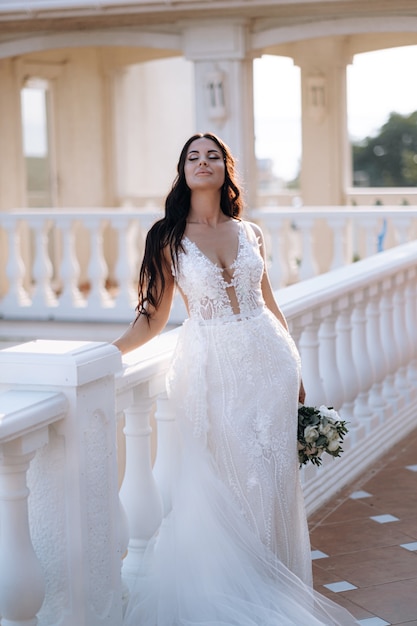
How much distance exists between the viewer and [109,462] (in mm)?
2781

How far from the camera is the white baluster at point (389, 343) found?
5852 mm

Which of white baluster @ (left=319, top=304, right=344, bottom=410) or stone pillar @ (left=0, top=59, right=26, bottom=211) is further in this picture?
stone pillar @ (left=0, top=59, right=26, bottom=211)

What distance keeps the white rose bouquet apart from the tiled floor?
60cm

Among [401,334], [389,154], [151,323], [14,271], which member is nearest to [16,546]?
[151,323]

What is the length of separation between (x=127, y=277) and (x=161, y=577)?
693 centimetres

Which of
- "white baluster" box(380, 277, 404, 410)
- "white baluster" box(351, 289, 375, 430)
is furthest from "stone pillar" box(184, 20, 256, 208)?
"white baluster" box(351, 289, 375, 430)

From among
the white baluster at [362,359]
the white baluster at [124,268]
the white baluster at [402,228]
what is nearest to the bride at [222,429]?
the white baluster at [362,359]

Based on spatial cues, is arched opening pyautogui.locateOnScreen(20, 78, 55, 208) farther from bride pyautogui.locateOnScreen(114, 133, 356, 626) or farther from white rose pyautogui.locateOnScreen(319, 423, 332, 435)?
white rose pyautogui.locateOnScreen(319, 423, 332, 435)

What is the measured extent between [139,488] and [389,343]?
9.85 feet

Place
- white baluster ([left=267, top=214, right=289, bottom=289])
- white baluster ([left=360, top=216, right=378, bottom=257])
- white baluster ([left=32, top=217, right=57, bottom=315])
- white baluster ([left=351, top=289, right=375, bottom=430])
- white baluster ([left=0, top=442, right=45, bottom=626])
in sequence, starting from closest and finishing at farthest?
white baluster ([left=0, top=442, right=45, bottom=626])
white baluster ([left=351, top=289, right=375, bottom=430])
white baluster ([left=360, top=216, right=378, bottom=257])
white baluster ([left=267, top=214, right=289, bottom=289])
white baluster ([left=32, top=217, right=57, bottom=315])

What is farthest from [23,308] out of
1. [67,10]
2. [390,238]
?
[390,238]

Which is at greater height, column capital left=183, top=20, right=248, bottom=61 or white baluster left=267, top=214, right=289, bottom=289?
column capital left=183, top=20, right=248, bottom=61

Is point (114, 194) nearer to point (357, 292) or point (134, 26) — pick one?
point (134, 26)

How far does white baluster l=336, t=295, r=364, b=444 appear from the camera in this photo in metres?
5.19
